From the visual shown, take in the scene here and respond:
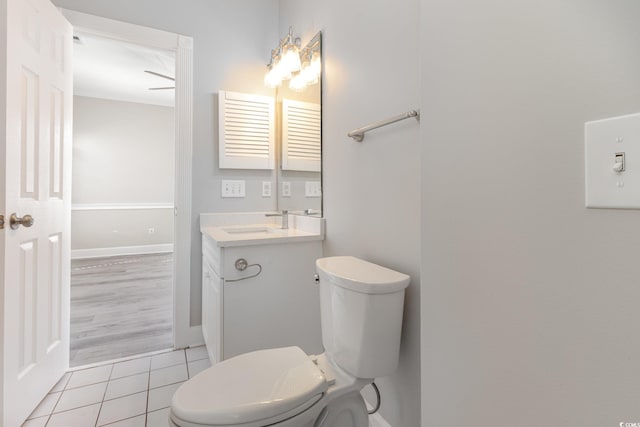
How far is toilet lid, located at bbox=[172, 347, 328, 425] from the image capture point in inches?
32.3

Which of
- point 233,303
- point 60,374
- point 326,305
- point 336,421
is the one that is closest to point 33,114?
point 233,303

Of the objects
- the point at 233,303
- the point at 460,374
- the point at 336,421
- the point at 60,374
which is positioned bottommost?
the point at 60,374

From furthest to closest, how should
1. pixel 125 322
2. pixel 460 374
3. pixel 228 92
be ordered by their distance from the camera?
pixel 125 322
pixel 228 92
pixel 460 374

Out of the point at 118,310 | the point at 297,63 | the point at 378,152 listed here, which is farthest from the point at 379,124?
the point at 118,310

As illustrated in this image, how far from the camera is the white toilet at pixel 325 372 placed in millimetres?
841

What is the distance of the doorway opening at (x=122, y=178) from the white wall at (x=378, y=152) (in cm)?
230

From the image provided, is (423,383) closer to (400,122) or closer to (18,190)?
(400,122)

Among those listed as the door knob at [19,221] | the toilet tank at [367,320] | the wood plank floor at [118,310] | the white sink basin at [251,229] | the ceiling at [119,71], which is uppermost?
the ceiling at [119,71]

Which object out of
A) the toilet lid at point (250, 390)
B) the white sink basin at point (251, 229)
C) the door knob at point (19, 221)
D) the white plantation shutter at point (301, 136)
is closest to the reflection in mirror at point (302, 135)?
the white plantation shutter at point (301, 136)

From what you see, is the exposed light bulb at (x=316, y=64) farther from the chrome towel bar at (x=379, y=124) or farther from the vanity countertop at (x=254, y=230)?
the vanity countertop at (x=254, y=230)

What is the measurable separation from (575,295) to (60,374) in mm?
2361

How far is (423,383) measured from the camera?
0.71 m

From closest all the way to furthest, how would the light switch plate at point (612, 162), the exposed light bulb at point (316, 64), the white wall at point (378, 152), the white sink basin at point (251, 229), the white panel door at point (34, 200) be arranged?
the light switch plate at point (612, 162), the white wall at point (378, 152), the white panel door at point (34, 200), the exposed light bulb at point (316, 64), the white sink basin at point (251, 229)

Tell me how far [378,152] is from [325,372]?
0.88m
